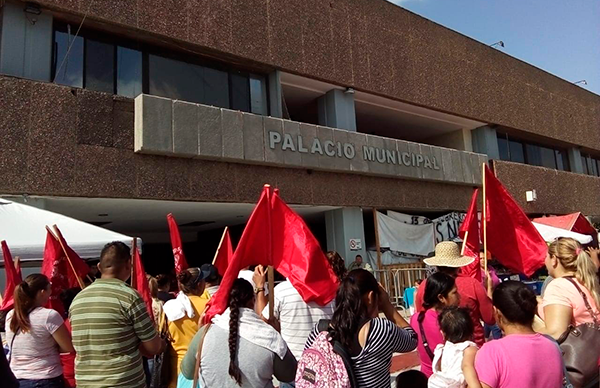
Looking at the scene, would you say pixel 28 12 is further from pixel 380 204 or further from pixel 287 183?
pixel 380 204

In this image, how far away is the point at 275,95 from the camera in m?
12.5

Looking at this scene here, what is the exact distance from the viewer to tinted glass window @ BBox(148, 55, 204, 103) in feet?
34.8

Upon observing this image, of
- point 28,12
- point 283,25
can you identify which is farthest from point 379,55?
point 28,12

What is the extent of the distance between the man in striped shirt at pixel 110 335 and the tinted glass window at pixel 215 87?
8.45 m

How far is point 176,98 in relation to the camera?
10.8 metres

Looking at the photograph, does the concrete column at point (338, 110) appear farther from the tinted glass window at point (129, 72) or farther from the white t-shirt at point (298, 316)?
the white t-shirt at point (298, 316)

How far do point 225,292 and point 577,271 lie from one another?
2.50 metres

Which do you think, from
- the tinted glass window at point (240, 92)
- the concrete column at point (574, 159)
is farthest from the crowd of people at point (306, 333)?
the concrete column at point (574, 159)

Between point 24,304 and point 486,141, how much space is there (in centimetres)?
1764

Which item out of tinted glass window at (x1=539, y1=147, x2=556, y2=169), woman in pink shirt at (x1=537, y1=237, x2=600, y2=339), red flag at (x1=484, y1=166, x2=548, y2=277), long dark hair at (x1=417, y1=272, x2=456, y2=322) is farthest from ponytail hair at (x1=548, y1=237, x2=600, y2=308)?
tinted glass window at (x1=539, y1=147, x2=556, y2=169)

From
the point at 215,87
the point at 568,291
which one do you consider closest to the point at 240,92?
the point at 215,87

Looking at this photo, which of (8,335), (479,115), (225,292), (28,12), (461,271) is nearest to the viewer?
(225,292)

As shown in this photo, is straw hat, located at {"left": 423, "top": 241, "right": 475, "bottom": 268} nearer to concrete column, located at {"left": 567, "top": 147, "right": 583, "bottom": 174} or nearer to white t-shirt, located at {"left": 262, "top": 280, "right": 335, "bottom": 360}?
white t-shirt, located at {"left": 262, "top": 280, "right": 335, "bottom": 360}

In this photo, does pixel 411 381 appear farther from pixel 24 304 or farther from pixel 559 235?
pixel 559 235
